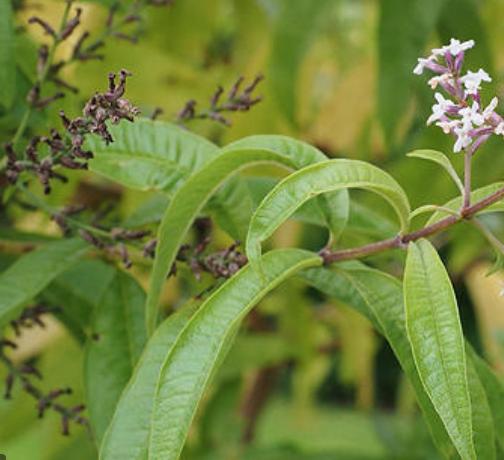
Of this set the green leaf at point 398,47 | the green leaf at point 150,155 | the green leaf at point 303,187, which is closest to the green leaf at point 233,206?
the green leaf at point 150,155

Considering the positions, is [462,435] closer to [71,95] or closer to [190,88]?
[71,95]

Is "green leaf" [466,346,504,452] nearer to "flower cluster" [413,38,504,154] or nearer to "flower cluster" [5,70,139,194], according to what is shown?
"flower cluster" [413,38,504,154]

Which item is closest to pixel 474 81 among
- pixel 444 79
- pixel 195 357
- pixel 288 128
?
pixel 444 79

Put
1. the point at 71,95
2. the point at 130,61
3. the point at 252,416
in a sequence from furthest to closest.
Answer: the point at 252,416, the point at 130,61, the point at 71,95

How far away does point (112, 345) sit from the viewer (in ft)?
2.57

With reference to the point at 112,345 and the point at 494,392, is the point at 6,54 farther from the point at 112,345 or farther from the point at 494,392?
the point at 494,392

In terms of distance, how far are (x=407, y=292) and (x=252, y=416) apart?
4.01ft

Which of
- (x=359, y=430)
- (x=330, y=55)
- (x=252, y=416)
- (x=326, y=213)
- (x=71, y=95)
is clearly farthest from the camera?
(x=359, y=430)

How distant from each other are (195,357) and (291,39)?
70cm

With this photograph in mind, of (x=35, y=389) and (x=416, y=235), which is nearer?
(x=416, y=235)

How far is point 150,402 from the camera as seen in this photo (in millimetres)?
648

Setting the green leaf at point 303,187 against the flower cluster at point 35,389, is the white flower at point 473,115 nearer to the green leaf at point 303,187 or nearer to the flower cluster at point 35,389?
the green leaf at point 303,187

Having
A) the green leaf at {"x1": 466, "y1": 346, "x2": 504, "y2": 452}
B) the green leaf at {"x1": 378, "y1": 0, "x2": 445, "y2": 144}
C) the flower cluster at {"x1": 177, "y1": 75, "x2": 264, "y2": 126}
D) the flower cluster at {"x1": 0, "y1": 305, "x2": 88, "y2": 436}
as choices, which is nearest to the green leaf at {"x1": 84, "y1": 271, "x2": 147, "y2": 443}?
the flower cluster at {"x1": 0, "y1": 305, "x2": 88, "y2": 436}

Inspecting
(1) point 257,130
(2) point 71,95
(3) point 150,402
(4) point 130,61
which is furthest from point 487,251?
(3) point 150,402
